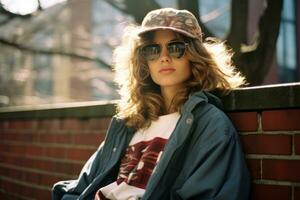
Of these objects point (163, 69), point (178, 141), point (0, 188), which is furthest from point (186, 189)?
point (0, 188)

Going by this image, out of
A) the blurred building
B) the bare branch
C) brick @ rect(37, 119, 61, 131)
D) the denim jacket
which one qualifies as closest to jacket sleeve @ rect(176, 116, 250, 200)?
the denim jacket

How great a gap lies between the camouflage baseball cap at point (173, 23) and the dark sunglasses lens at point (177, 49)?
67 millimetres

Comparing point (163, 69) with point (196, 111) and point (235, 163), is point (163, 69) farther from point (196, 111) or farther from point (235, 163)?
point (235, 163)

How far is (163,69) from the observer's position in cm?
237

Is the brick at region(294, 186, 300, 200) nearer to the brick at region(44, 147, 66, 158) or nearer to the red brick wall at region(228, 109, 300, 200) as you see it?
the red brick wall at region(228, 109, 300, 200)

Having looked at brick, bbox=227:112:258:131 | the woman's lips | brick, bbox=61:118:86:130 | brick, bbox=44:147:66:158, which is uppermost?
the woman's lips

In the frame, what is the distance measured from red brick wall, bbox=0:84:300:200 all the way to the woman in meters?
0.12

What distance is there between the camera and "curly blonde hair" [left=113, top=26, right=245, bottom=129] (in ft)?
7.72

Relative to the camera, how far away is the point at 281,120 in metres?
1.97

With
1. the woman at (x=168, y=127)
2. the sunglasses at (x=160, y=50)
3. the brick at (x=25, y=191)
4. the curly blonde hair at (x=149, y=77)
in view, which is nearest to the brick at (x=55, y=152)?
the brick at (x=25, y=191)

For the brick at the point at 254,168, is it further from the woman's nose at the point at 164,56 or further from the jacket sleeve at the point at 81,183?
the jacket sleeve at the point at 81,183

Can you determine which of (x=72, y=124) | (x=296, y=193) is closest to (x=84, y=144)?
(x=72, y=124)

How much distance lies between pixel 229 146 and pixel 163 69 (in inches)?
24.3

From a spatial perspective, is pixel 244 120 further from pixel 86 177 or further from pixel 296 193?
pixel 86 177
